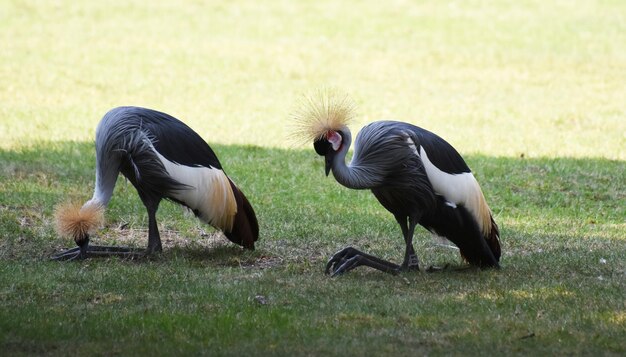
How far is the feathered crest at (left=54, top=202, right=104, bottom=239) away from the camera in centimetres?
728

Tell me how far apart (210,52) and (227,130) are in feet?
18.9

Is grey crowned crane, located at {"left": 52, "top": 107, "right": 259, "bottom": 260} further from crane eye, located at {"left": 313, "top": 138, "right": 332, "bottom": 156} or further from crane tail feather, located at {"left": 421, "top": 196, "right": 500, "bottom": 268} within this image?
crane tail feather, located at {"left": 421, "top": 196, "right": 500, "bottom": 268}

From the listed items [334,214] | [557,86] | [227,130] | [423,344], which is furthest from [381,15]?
[423,344]

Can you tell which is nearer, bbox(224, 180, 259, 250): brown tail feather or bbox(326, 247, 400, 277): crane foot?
bbox(326, 247, 400, 277): crane foot

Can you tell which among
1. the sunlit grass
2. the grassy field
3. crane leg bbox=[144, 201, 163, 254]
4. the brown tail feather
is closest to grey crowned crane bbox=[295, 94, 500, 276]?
the grassy field

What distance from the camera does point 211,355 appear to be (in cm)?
518

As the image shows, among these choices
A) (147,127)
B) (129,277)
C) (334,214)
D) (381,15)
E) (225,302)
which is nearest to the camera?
(225,302)

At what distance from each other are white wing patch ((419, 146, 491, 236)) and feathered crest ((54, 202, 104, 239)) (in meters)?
2.39

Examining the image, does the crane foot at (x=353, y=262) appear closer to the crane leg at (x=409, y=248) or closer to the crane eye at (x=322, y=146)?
the crane leg at (x=409, y=248)

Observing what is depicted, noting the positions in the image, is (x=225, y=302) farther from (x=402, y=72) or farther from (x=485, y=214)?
(x=402, y=72)

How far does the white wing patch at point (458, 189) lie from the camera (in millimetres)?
7062

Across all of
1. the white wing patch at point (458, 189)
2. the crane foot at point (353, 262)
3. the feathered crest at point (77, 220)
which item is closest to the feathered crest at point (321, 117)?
the white wing patch at point (458, 189)

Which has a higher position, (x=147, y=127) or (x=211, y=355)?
(x=147, y=127)

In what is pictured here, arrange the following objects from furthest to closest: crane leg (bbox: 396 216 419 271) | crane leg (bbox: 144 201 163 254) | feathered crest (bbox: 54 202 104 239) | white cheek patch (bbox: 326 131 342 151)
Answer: crane leg (bbox: 144 201 163 254)
feathered crest (bbox: 54 202 104 239)
crane leg (bbox: 396 216 419 271)
white cheek patch (bbox: 326 131 342 151)
